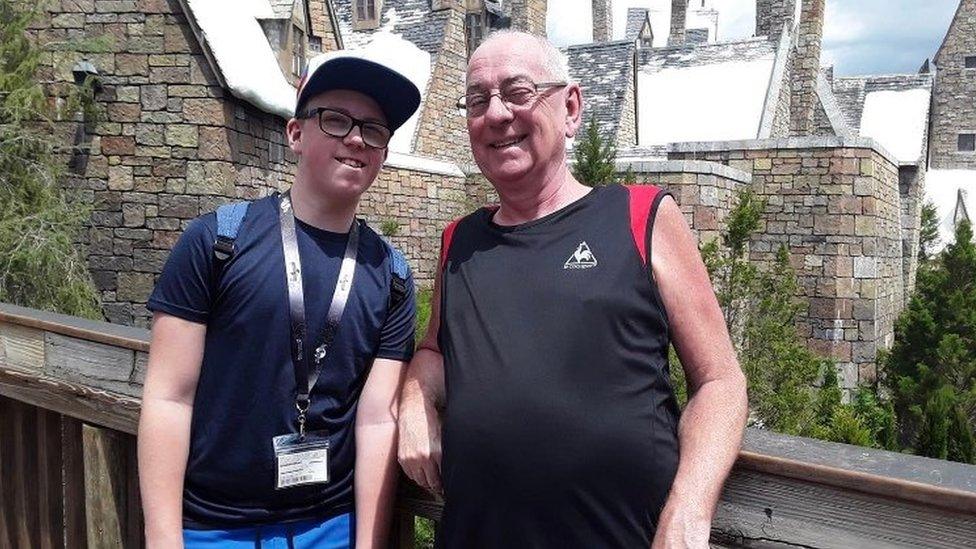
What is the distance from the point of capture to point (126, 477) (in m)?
2.22

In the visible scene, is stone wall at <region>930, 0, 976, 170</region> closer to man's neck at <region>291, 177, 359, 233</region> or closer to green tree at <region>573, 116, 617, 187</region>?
green tree at <region>573, 116, 617, 187</region>

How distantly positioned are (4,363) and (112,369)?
0.55 meters

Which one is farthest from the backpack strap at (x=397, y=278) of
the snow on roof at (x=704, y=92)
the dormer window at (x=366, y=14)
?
the dormer window at (x=366, y=14)

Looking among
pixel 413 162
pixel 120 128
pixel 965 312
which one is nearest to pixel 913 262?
pixel 965 312

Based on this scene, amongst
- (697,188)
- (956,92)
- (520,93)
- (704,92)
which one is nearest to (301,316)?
(520,93)

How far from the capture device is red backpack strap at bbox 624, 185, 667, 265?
149 cm

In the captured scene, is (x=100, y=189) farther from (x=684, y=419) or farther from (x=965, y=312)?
(x=965, y=312)

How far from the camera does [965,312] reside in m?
12.7

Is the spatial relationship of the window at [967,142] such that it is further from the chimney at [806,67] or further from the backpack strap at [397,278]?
the backpack strap at [397,278]

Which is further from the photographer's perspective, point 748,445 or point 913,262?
point 913,262

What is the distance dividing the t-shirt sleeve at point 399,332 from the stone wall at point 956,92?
106 feet

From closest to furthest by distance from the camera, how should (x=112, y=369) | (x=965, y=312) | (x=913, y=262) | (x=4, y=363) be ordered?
1. (x=112, y=369)
2. (x=4, y=363)
3. (x=965, y=312)
4. (x=913, y=262)

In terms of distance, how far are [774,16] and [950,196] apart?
949 cm

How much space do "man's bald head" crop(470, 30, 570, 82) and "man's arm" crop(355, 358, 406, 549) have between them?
0.71 meters
